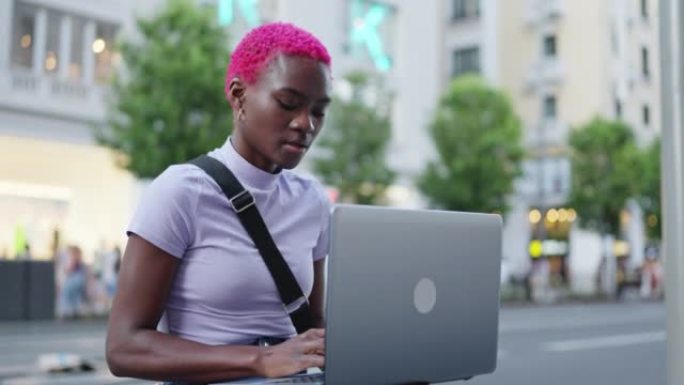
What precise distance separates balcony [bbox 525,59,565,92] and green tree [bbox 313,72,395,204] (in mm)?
19416

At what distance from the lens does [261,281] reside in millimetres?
1813

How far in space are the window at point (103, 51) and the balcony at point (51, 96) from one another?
0.47 m

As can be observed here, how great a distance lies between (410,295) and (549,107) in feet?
142

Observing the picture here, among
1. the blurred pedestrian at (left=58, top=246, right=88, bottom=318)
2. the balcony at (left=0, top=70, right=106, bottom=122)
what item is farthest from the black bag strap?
the balcony at (left=0, top=70, right=106, bottom=122)

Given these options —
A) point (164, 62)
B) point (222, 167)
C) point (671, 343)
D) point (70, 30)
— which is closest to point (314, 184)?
point (222, 167)

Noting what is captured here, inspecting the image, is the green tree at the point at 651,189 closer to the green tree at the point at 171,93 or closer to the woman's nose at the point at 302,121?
the green tree at the point at 171,93

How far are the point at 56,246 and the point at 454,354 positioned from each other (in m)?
20.8

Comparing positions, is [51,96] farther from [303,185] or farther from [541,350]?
[303,185]

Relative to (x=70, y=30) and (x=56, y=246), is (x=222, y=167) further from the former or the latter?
(x=70, y=30)

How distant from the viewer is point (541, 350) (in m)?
12.5

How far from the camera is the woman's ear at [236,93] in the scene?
6.08ft

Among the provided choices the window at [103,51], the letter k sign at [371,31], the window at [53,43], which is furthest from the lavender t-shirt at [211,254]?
the letter k sign at [371,31]

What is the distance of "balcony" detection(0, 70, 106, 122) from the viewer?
71.1 feet

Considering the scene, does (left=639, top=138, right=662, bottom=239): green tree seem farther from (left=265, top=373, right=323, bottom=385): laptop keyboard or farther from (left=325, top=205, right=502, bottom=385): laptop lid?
(left=265, top=373, right=323, bottom=385): laptop keyboard
